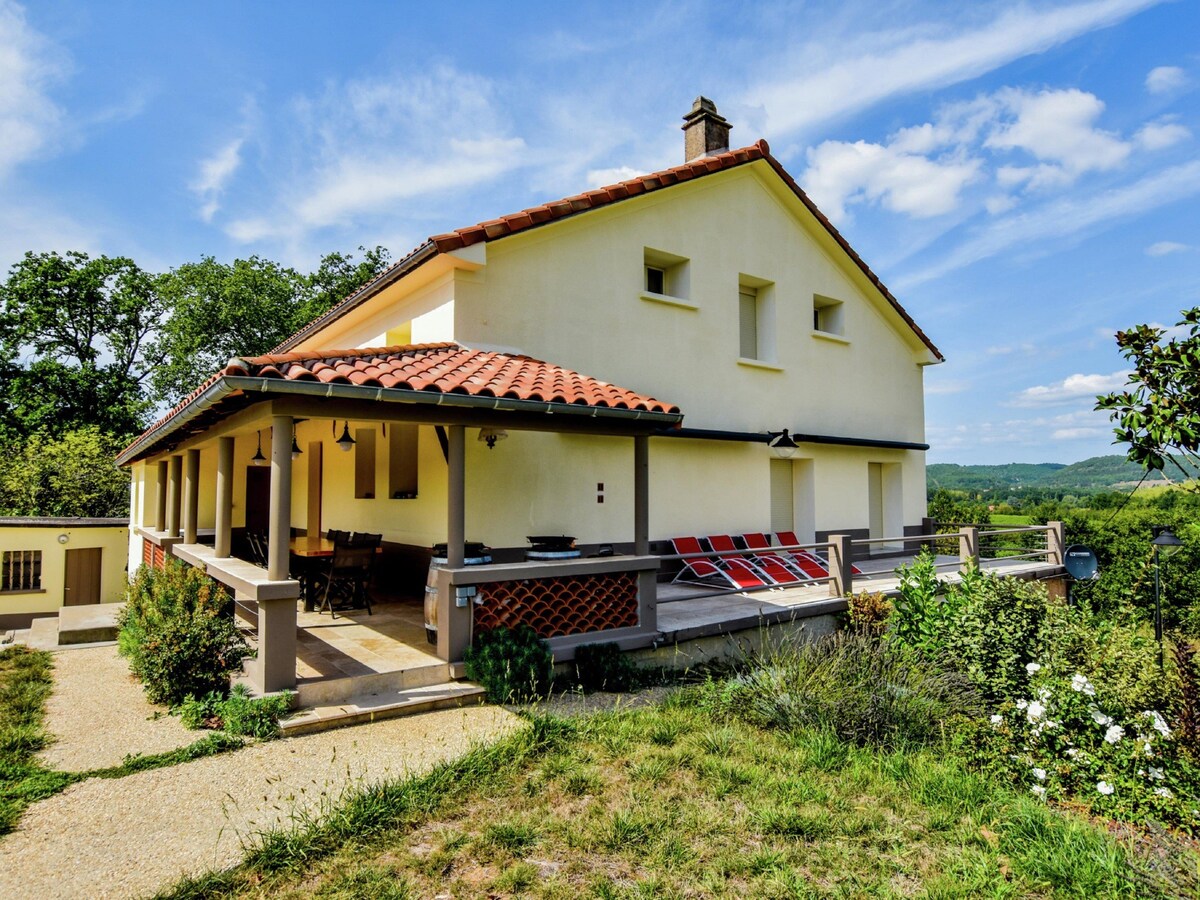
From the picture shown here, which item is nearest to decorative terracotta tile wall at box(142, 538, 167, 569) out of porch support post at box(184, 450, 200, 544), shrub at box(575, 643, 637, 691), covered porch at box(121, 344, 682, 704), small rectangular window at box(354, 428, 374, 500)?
porch support post at box(184, 450, 200, 544)

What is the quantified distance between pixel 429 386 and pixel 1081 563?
10184 millimetres

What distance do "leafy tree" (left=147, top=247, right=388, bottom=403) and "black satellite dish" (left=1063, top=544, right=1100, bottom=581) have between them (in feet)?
100

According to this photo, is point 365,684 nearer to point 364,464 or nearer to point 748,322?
point 364,464

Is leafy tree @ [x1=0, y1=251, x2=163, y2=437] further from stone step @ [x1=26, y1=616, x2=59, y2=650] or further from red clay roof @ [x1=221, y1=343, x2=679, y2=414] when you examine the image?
red clay roof @ [x1=221, y1=343, x2=679, y2=414]

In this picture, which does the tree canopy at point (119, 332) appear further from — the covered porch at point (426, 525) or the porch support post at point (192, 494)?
the covered porch at point (426, 525)

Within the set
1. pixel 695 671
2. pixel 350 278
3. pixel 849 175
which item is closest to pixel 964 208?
pixel 849 175

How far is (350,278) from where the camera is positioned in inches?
1341

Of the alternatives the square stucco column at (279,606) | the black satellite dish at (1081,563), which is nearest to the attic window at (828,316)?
the black satellite dish at (1081,563)

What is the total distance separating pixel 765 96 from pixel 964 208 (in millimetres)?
5619

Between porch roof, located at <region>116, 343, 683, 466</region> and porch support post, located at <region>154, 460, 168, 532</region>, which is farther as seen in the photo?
porch support post, located at <region>154, 460, 168, 532</region>

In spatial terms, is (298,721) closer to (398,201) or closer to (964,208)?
(398,201)

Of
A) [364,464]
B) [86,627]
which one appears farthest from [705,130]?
[86,627]

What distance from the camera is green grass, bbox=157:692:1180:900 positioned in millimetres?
3441

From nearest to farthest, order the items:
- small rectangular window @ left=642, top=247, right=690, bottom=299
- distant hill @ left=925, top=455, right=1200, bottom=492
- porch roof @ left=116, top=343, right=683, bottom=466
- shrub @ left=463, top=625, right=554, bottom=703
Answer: porch roof @ left=116, top=343, right=683, bottom=466, shrub @ left=463, top=625, right=554, bottom=703, small rectangular window @ left=642, top=247, right=690, bottom=299, distant hill @ left=925, top=455, right=1200, bottom=492
